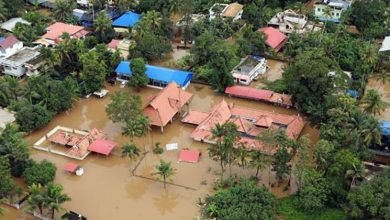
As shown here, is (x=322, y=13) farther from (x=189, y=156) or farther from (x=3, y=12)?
(x=3, y=12)

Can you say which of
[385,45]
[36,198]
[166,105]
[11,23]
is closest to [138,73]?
[166,105]

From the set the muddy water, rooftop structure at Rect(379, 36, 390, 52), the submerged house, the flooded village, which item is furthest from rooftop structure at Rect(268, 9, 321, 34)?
the submerged house

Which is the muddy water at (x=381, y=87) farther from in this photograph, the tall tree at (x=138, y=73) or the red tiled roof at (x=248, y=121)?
the tall tree at (x=138, y=73)

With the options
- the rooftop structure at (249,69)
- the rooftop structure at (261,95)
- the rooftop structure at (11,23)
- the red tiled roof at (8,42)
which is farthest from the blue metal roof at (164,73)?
the rooftop structure at (11,23)

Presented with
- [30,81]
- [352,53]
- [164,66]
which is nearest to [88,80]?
[30,81]

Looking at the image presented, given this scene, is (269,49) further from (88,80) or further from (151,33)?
(88,80)

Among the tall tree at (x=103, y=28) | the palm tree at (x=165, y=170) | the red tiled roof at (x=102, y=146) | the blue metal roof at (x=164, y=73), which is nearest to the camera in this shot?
the palm tree at (x=165, y=170)

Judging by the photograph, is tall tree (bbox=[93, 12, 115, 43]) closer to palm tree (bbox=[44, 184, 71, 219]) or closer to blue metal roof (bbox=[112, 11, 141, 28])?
blue metal roof (bbox=[112, 11, 141, 28])
